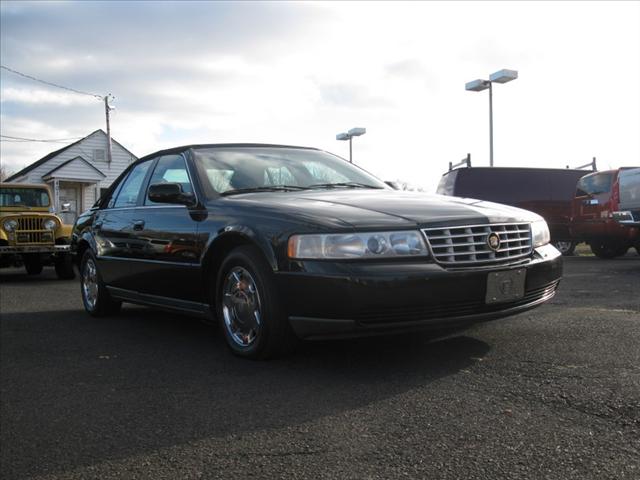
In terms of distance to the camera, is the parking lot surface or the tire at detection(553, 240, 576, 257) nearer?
the parking lot surface

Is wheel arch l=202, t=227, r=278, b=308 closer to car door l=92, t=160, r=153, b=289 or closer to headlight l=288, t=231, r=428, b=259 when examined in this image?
headlight l=288, t=231, r=428, b=259

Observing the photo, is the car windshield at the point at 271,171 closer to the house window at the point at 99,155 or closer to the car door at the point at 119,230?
the car door at the point at 119,230

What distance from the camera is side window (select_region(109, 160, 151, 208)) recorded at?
5996 mm

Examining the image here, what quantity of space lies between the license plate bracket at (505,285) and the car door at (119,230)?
311cm

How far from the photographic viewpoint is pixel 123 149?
3825 cm

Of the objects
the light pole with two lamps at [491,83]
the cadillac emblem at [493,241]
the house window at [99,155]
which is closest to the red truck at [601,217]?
the cadillac emblem at [493,241]

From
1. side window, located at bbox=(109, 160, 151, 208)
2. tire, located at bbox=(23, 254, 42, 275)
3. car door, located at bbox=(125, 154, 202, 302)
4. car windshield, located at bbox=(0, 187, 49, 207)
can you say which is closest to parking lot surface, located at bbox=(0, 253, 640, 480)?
car door, located at bbox=(125, 154, 202, 302)

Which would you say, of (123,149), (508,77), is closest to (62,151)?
(123,149)

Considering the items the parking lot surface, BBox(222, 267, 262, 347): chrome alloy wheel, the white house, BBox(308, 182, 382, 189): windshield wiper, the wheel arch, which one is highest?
the white house

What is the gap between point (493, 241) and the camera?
3910 mm

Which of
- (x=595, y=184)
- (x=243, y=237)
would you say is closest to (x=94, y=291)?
(x=243, y=237)

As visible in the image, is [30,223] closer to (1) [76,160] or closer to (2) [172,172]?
(2) [172,172]

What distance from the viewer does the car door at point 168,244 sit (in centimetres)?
475

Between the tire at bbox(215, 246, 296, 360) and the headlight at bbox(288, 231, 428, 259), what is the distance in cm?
39
